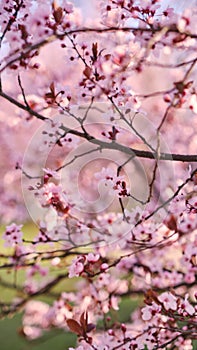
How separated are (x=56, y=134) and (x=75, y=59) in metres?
0.31

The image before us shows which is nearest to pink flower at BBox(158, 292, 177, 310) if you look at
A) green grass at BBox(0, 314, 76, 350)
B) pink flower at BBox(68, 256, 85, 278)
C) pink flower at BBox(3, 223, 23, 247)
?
pink flower at BBox(68, 256, 85, 278)

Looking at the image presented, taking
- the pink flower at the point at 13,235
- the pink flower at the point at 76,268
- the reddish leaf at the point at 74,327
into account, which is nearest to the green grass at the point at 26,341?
the pink flower at the point at 13,235

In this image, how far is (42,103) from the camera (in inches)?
90.9

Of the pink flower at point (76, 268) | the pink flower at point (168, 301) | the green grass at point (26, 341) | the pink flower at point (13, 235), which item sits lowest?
the pink flower at point (168, 301)

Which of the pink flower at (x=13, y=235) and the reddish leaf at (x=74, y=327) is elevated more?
the pink flower at (x=13, y=235)

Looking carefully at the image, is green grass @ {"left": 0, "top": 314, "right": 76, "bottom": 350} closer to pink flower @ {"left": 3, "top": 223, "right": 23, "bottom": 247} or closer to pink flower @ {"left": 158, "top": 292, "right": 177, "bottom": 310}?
pink flower @ {"left": 3, "top": 223, "right": 23, "bottom": 247}

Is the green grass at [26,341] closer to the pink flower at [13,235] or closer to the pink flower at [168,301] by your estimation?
the pink flower at [13,235]

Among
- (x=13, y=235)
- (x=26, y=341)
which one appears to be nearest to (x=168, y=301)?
(x=13, y=235)

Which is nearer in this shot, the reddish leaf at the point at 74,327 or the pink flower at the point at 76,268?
the reddish leaf at the point at 74,327

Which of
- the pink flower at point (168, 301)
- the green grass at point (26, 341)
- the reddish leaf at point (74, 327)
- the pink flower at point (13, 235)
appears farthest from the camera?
the green grass at point (26, 341)

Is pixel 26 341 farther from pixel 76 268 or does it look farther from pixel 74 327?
pixel 74 327

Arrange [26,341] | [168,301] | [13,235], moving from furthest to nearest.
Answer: [26,341], [13,235], [168,301]

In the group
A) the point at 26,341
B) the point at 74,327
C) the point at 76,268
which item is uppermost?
the point at 26,341

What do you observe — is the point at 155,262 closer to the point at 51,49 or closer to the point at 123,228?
the point at 123,228
